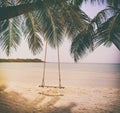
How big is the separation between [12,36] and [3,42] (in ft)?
0.55

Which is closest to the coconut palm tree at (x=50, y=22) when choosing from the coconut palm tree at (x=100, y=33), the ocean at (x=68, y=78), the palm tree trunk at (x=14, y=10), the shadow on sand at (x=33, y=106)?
the palm tree trunk at (x=14, y=10)

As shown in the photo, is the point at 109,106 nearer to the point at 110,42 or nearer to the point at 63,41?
the point at 63,41

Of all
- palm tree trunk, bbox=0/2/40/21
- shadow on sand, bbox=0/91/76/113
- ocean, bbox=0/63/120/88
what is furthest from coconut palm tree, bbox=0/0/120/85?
ocean, bbox=0/63/120/88

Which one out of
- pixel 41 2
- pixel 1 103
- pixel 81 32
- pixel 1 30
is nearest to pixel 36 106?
pixel 1 103

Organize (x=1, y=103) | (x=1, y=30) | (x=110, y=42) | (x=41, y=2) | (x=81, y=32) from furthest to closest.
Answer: (x=1, y=103)
(x=1, y=30)
(x=81, y=32)
(x=110, y=42)
(x=41, y=2)

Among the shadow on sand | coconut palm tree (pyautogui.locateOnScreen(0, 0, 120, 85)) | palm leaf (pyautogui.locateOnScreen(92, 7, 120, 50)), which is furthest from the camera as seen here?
the shadow on sand

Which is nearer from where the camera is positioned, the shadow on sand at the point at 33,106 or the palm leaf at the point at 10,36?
the palm leaf at the point at 10,36

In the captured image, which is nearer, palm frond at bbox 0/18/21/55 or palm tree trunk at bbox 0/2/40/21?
palm tree trunk at bbox 0/2/40/21

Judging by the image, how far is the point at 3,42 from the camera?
183 inches

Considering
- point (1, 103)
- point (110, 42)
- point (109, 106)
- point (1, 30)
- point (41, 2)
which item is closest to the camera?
point (41, 2)

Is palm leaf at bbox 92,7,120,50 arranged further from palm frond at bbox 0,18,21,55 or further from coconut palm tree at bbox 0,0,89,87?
palm frond at bbox 0,18,21,55

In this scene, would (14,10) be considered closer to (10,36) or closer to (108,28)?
(108,28)

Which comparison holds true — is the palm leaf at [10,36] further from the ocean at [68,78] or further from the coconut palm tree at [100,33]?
the ocean at [68,78]

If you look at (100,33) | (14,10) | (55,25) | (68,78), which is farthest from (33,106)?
(68,78)
